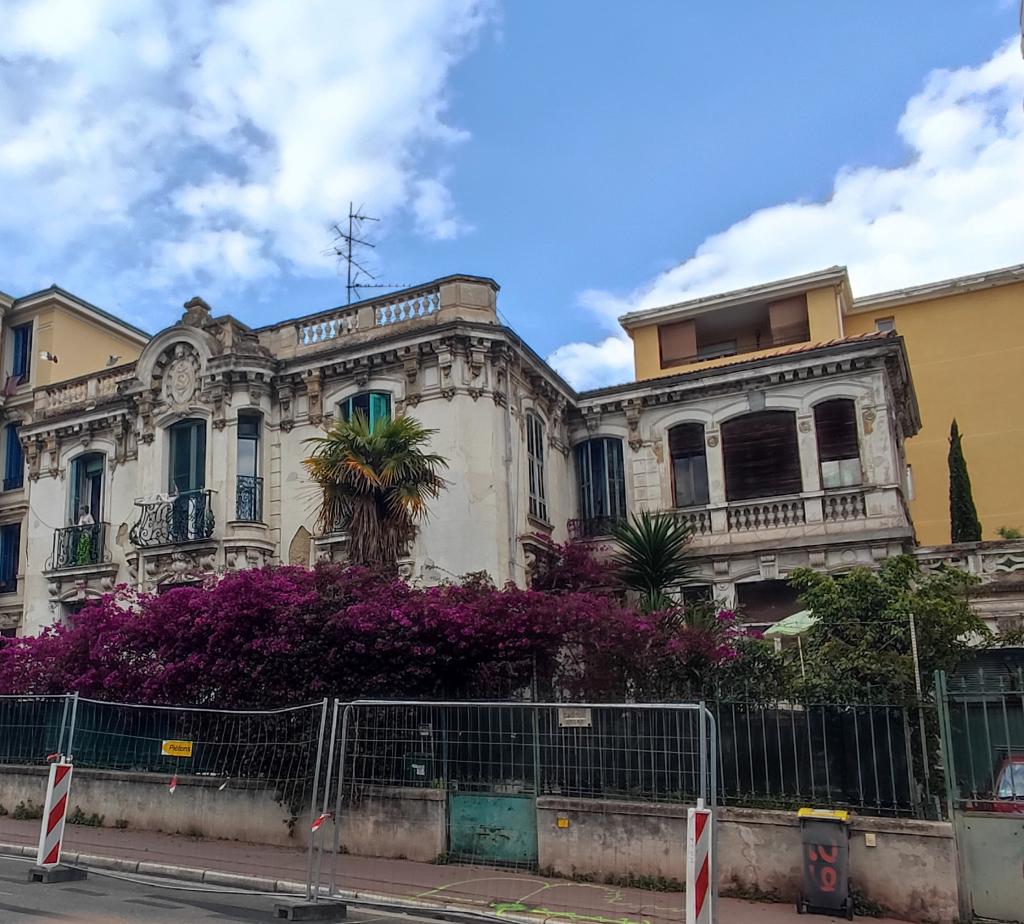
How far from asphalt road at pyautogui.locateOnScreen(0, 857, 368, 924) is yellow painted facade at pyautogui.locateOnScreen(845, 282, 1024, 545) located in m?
27.8

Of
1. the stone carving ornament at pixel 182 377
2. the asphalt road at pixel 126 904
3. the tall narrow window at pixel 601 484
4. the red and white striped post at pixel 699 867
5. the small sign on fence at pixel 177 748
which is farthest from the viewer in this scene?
the tall narrow window at pixel 601 484

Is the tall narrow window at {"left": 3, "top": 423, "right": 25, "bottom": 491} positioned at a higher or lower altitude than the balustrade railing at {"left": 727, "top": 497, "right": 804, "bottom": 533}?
higher

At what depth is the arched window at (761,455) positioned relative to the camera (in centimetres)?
2091

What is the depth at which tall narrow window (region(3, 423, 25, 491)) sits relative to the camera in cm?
2845

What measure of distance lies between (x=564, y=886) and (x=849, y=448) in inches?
498

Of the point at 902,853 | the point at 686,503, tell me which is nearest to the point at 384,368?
the point at 686,503

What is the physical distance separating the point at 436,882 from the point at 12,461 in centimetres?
2305

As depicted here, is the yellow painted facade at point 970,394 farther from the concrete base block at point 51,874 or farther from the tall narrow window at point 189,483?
the concrete base block at point 51,874

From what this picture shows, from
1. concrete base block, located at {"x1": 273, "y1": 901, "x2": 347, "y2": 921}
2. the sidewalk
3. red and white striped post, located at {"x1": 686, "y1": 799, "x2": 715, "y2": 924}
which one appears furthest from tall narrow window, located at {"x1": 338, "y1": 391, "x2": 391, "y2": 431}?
red and white striped post, located at {"x1": 686, "y1": 799, "x2": 715, "y2": 924}

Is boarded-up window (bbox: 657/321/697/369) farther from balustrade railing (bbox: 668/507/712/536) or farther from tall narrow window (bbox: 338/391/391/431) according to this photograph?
tall narrow window (bbox: 338/391/391/431)

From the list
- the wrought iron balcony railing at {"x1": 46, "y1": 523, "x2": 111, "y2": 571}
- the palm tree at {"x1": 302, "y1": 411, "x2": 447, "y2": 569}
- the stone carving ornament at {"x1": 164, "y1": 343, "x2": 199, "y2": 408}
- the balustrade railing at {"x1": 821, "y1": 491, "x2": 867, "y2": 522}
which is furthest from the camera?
the wrought iron balcony railing at {"x1": 46, "y1": 523, "x2": 111, "y2": 571}

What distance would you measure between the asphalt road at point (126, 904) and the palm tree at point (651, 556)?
10.4 meters

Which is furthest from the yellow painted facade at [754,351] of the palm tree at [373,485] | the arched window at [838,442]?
the palm tree at [373,485]

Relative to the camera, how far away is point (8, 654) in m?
18.3
